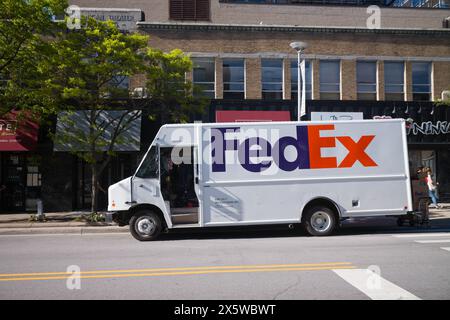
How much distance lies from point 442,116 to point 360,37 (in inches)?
214

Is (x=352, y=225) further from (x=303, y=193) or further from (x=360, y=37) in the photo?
(x=360, y=37)

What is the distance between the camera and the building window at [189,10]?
21.1 metres

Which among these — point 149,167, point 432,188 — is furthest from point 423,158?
point 149,167

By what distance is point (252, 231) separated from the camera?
12266 mm

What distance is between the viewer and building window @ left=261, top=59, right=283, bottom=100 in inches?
772

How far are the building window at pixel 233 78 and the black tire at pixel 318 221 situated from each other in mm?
9708

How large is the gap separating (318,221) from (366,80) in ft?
37.9

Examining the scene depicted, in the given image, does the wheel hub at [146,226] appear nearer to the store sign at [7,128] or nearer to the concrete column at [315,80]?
the store sign at [7,128]

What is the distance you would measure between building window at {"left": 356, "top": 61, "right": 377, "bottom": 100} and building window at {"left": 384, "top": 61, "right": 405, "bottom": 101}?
56 cm

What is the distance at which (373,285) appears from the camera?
5.96 metres

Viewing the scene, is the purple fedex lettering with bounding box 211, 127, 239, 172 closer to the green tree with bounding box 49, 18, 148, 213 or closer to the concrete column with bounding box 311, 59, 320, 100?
the green tree with bounding box 49, 18, 148, 213

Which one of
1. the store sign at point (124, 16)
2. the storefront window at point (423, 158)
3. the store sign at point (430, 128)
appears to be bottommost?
the storefront window at point (423, 158)

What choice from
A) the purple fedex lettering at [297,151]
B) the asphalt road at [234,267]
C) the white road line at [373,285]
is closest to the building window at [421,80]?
the asphalt road at [234,267]

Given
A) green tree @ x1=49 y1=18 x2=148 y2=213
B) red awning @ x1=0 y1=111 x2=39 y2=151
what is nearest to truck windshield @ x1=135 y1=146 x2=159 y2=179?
green tree @ x1=49 y1=18 x2=148 y2=213
